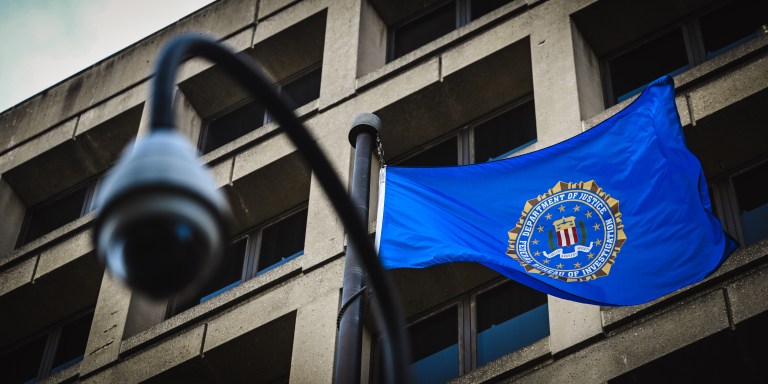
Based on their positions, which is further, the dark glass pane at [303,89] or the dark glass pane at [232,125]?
the dark glass pane at [232,125]

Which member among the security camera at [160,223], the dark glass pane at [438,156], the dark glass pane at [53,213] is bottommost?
the security camera at [160,223]

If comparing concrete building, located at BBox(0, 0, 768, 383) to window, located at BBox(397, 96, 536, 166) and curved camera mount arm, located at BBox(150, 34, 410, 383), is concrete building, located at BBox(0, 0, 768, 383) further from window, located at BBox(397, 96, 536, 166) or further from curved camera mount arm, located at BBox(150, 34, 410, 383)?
curved camera mount arm, located at BBox(150, 34, 410, 383)

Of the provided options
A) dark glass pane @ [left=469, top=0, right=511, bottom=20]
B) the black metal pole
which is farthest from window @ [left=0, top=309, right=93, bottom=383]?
the black metal pole

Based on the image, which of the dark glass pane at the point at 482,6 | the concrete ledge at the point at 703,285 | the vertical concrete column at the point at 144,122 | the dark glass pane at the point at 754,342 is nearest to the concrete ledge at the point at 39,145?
the vertical concrete column at the point at 144,122

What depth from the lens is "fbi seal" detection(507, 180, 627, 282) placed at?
10.8m

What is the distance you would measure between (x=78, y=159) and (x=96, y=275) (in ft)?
12.0

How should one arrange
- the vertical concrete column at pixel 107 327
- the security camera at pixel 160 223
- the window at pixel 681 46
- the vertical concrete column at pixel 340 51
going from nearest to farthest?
1. the security camera at pixel 160 223
2. the window at pixel 681 46
3. the vertical concrete column at pixel 107 327
4. the vertical concrete column at pixel 340 51

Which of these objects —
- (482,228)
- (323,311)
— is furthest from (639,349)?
(323,311)

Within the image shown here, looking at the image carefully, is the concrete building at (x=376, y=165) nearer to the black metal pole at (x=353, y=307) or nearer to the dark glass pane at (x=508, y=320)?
the dark glass pane at (x=508, y=320)

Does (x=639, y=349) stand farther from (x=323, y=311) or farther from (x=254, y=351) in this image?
(x=254, y=351)

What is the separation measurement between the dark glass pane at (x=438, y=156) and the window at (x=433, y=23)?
255 centimetres

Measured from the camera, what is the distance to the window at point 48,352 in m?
19.7

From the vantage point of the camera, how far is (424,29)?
20.1m

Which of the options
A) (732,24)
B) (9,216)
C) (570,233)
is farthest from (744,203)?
(9,216)
